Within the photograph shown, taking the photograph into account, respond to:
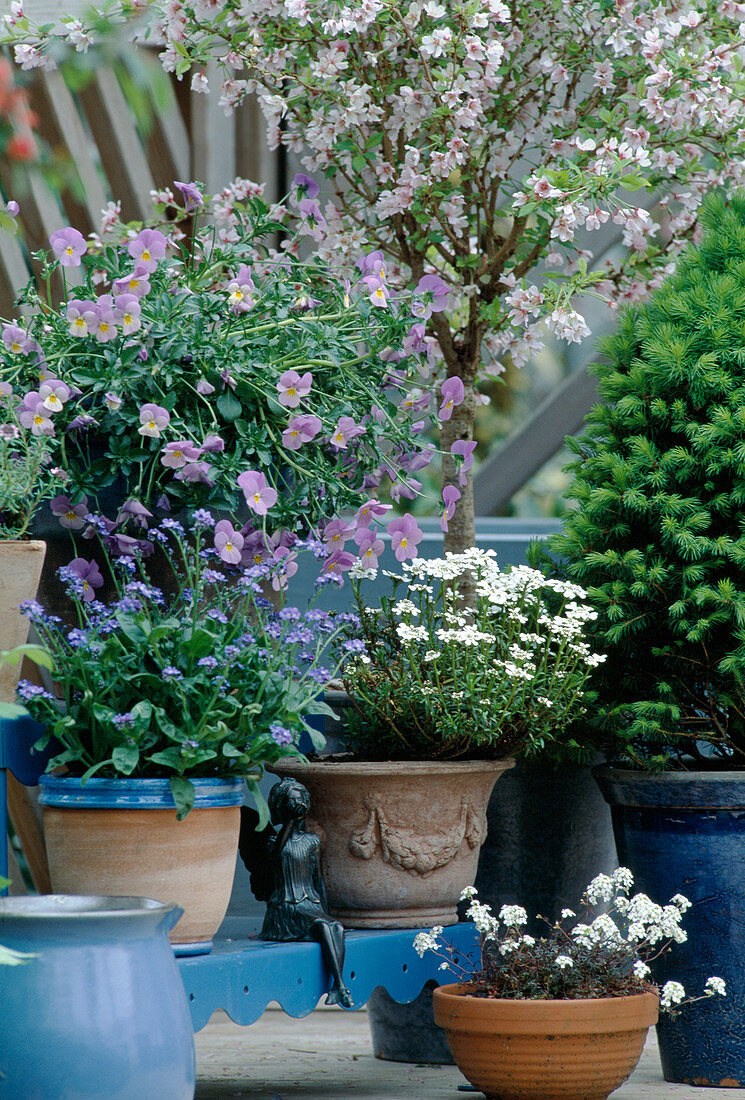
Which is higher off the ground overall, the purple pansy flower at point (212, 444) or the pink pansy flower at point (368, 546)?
the purple pansy flower at point (212, 444)

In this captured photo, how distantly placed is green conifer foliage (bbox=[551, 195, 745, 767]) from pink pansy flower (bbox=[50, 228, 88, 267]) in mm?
990

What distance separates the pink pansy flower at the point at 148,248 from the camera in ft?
6.49

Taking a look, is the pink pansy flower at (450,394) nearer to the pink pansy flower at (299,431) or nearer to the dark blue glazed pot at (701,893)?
the pink pansy flower at (299,431)

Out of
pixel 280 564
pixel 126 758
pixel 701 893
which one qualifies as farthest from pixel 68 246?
pixel 701 893

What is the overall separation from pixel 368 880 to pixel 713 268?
1.32m

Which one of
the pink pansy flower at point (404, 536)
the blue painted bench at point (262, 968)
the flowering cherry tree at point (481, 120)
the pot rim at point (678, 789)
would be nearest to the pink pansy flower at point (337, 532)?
the pink pansy flower at point (404, 536)

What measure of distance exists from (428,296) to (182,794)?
101 centimetres

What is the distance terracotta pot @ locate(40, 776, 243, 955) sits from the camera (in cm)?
171

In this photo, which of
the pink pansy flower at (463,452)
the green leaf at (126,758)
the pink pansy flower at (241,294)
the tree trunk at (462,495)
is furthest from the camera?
the tree trunk at (462,495)

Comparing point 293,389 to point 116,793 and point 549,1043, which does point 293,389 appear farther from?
point 549,1043

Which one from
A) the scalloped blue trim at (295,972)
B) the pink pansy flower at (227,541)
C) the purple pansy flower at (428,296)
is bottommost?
the scalloped blue trim at (295,972)

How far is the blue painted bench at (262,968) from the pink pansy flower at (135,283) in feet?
2.23

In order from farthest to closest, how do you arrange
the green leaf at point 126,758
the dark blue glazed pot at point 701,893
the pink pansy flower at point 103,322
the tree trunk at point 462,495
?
the tree trunk at point 462,495 < the dark blue glazed pot at point 701,893 < the pink pansy flower at point 103,322 < the green leaf at point 126,758

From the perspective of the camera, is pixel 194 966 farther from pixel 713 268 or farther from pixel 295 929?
pixel 713 268
